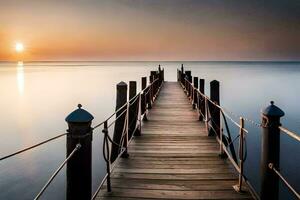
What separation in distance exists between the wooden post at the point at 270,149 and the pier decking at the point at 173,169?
2.48 ft

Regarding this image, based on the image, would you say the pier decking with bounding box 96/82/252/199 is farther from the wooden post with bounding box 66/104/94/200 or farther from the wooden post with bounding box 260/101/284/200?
the wooden post with bounding box 66/104/94/200

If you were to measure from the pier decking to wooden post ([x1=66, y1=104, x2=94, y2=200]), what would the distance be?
87 centimetres

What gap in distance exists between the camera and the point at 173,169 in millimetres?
6012

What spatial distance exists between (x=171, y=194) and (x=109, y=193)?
3.41 feet

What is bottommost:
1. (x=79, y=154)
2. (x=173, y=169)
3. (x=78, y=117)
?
(x=173, y=169)

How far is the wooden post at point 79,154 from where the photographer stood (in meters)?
3.77

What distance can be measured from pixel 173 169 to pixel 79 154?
2.72 m

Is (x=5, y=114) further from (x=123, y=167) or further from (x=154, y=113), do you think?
(x=123, y=167)

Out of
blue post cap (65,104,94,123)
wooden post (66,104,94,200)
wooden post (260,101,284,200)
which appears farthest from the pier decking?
Answer: blue post cap (65,104,94,123)

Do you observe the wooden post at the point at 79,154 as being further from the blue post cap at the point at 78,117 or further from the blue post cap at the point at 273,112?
the blue post cap at the point at 273,112

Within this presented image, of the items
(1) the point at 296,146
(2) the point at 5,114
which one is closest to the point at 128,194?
(1) the point at 296,146

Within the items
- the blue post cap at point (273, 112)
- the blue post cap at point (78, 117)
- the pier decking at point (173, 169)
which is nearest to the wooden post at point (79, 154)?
the blue post cap at point (78, 117)

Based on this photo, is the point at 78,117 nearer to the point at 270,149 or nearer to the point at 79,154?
the point at 79,154

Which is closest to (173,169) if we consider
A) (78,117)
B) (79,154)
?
(79,154)
